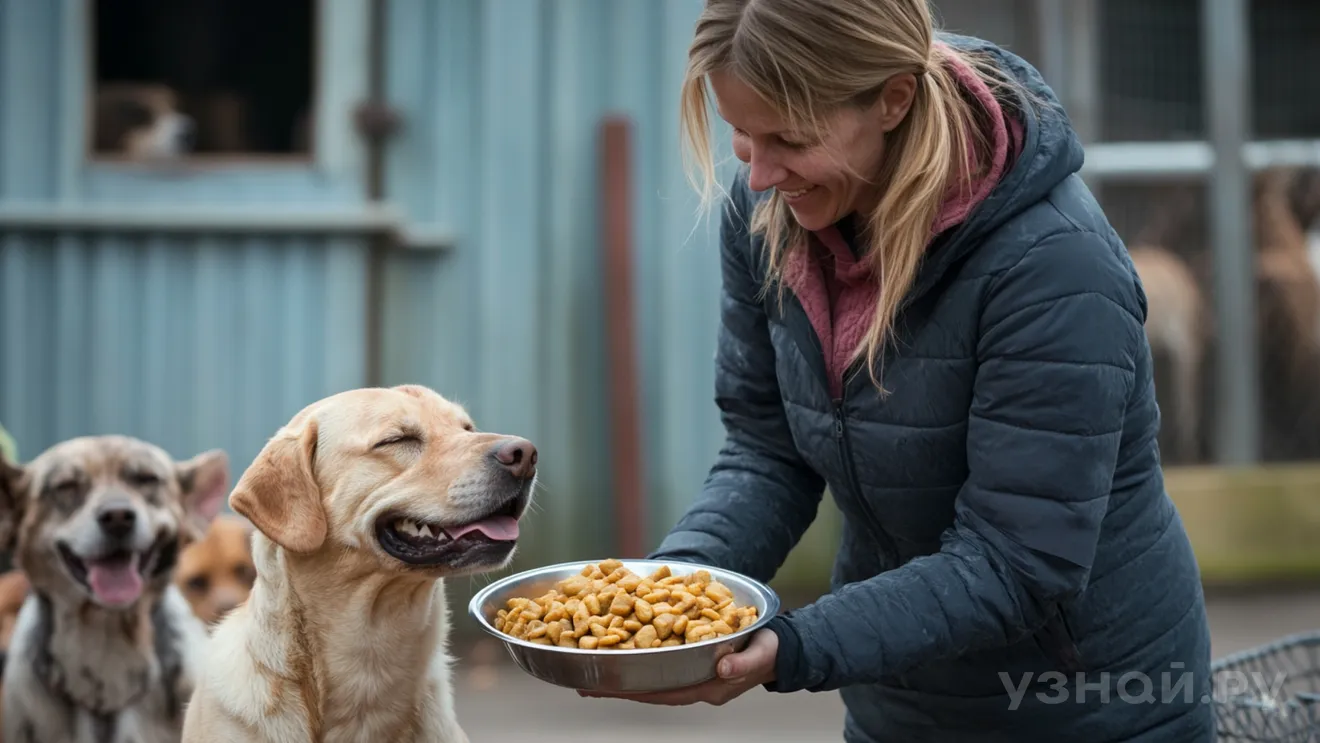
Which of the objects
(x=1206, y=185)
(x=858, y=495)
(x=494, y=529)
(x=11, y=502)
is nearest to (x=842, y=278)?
(x=858, y=495)

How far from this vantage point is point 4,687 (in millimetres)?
3059

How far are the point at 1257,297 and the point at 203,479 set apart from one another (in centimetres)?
551

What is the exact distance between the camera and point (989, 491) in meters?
1.93

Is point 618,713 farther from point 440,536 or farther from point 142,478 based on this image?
point 440,536

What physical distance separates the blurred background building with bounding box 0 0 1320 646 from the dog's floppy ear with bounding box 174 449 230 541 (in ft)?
7.86

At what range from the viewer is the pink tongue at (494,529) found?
237cm

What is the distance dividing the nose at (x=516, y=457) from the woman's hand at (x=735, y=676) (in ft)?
2.00

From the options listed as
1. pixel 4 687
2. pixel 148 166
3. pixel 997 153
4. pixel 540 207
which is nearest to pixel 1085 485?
pixel 997 153

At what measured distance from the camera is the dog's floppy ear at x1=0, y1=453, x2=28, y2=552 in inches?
125

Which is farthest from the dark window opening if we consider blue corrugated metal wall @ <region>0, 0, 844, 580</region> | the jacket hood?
the jacket hood

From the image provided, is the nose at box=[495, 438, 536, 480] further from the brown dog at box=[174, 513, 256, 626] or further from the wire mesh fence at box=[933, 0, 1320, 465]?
the wire mesh fence at box=[933, 0, 1320, 465]

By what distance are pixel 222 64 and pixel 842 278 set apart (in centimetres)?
565

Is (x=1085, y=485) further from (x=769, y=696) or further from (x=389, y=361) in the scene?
(x=389, y=361)

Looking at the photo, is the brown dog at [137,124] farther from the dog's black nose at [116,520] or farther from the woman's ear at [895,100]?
the woman's ear at [895,100]
